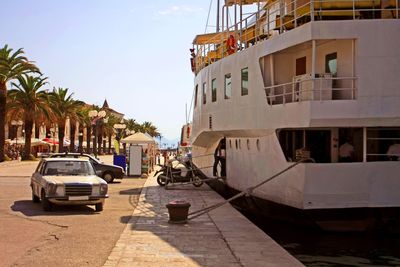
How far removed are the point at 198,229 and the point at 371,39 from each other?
18.9 ft

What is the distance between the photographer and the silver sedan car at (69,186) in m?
14.1

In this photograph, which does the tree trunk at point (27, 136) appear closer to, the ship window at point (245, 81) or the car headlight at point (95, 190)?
the ship window at point (245, 81)

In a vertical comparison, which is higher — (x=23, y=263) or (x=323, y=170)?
(x=323, y=170)

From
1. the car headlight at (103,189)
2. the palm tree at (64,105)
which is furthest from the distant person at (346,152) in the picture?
the palm tree at (64,105)

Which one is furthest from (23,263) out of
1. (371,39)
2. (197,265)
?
(371,39)

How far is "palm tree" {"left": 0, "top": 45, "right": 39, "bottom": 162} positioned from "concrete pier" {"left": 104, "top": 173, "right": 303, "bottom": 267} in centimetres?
3268

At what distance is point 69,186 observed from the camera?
558 inches

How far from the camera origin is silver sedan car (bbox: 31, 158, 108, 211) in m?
14.1

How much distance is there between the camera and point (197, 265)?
8.25 metres

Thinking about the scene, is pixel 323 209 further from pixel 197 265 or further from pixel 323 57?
pixel 197 265

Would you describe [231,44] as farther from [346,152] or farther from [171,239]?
[171,239]

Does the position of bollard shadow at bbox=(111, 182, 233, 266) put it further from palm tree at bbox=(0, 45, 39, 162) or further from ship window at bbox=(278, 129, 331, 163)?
palm tree at bbox=(0, 45, 39, 162)

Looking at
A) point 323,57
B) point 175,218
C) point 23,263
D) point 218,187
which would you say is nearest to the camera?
point 23,263

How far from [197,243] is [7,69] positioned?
38.6 m
